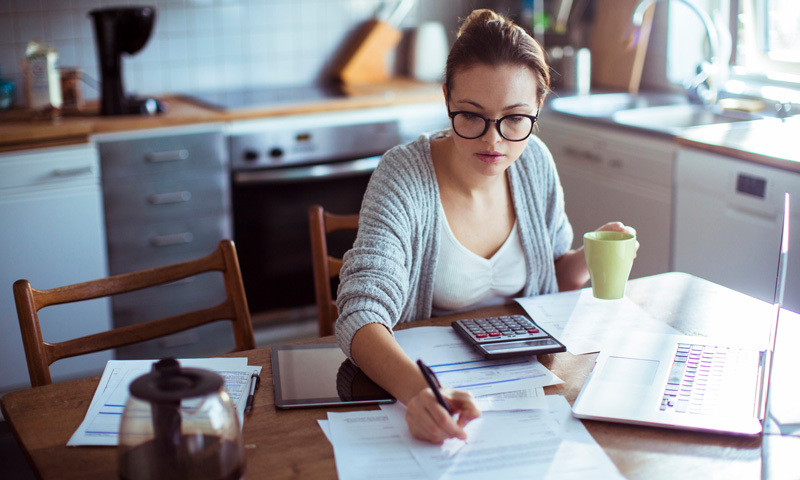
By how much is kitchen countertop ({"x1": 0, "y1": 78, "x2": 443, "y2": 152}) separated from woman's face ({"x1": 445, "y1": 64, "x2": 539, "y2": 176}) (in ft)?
5.21

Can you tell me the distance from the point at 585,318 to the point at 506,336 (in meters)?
0.22

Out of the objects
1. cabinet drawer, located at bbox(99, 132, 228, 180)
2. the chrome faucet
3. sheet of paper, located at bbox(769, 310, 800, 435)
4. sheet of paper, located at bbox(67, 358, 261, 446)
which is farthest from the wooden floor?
the chrome faucet

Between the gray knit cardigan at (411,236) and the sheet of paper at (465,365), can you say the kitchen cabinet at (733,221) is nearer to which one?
the gray knit cardigan at (411,236)

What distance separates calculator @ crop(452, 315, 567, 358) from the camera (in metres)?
1.27

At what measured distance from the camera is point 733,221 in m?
2.39

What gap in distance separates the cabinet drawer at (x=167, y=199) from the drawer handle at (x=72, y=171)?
10cm

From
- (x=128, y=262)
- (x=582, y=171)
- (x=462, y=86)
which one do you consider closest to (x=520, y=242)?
(x=462, y=86)

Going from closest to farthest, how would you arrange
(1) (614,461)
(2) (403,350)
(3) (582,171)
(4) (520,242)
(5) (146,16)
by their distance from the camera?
(1) (614,461)
(2) (403,350)
(4) (520,242)
(5) (146,16)
(3) (582,171)

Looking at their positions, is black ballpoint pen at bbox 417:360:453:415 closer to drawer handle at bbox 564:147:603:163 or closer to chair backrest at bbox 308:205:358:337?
chair backrest at bbox 308:205:358:337

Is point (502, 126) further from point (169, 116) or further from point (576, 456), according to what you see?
point (169, 116)

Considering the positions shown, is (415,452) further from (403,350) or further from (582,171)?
(582,171)

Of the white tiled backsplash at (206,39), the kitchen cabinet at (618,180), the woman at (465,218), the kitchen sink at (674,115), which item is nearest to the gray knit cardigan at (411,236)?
the woman at (465,218)

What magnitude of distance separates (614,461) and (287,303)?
2.29 metres

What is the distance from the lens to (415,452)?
1020 mm
